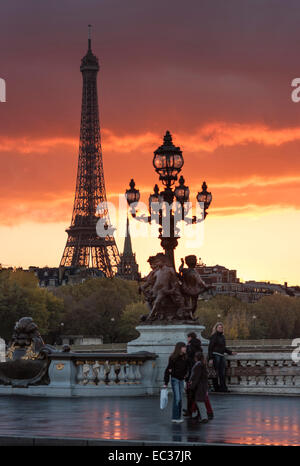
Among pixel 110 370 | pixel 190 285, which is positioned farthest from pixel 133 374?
pixel 190 285

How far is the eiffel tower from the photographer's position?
592 ft

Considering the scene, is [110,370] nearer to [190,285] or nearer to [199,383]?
[190,285]

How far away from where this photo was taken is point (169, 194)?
113 ft

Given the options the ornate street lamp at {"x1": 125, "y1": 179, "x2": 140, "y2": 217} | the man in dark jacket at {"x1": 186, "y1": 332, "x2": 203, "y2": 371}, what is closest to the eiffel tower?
the ornate street lamp at {"x1": 125, "y1": 179, "x2": 140, "y2": 217}

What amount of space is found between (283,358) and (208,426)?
10.2 meters

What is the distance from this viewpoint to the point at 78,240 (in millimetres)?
183125

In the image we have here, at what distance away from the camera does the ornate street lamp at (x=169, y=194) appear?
34.0 m

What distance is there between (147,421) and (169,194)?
1229 cm

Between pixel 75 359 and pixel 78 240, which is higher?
pixel 78 240

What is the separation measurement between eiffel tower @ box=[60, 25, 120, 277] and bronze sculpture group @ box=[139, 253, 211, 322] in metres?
145

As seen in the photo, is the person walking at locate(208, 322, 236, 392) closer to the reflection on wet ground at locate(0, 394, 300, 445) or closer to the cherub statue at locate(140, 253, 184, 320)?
the reflection on wet ground at locate(0, 394, 300, 445)

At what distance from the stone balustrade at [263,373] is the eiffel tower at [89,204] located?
146 meters
